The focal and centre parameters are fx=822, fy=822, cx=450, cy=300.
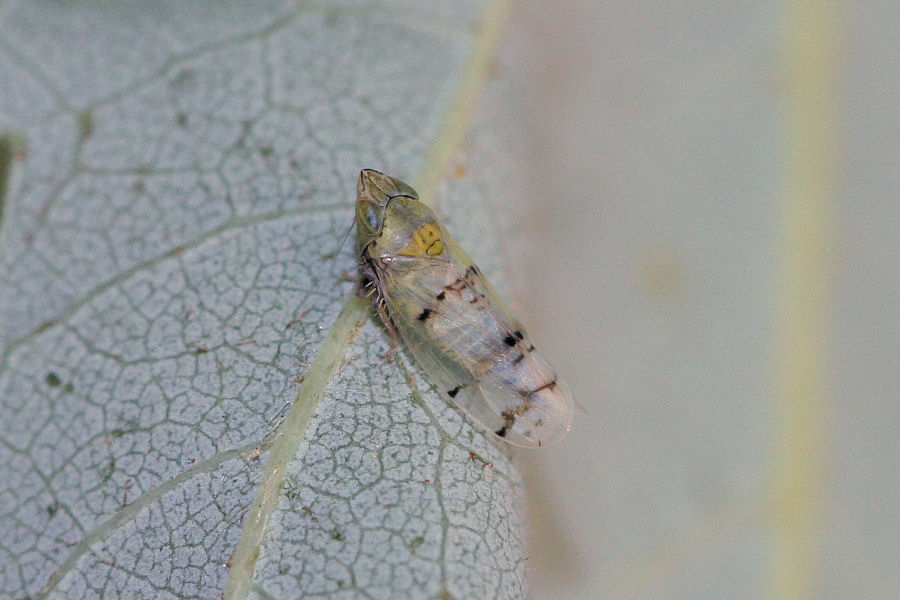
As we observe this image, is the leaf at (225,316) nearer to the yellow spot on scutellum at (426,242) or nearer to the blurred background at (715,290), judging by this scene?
the yellow spot on scutellum at (426,242)

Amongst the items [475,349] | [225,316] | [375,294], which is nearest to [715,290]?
[475,349]

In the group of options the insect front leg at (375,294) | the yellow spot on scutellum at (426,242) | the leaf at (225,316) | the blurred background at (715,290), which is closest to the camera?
the leaf at (225,316)

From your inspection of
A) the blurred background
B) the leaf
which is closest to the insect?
the leaf

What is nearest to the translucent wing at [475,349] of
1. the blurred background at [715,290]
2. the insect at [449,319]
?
the insect at [449,319]

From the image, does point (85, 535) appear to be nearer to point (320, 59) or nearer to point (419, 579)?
point (419, 579)

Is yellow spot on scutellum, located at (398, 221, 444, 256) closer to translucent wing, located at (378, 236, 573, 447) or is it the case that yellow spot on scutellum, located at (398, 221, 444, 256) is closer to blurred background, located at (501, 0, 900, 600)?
translucent wing, located at (378, 236, 573, 447)

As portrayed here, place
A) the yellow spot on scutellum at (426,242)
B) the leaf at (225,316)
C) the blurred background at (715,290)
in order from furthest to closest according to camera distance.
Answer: the blurred background at (715,290) → the yellow spot on scutellum at (426,242) → the leaf at (225,316)

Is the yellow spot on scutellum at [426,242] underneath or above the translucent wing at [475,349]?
above
